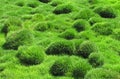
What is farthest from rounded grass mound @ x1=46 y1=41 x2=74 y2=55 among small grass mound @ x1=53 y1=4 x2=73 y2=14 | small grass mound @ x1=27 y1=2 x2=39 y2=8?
small grass mound @ x1=27 y1=2 x2=39 y2=8

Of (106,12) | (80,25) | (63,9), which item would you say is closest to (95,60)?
(80,25)

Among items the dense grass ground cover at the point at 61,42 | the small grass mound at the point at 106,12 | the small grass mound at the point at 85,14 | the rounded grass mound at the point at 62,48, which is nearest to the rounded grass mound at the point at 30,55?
the dense grass ground cover at the point at 61,42

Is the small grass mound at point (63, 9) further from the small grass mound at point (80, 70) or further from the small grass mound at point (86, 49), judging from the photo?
the small grass mound at point (80, 70)

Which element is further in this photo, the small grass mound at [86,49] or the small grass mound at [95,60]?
the small grass mound at [86,49]

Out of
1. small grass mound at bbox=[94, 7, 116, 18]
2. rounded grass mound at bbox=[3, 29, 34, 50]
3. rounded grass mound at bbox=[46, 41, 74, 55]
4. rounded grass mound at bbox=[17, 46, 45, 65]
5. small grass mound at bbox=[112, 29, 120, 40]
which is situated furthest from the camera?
small grass mound at bbox=[94, 7, 116, 18]

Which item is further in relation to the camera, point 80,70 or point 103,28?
point 103,28

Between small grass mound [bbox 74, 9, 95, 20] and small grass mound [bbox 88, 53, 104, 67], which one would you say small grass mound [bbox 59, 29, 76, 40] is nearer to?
small grass mound [bbox 74, 9, 95, 20]

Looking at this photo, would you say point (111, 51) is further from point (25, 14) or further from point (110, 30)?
point (25, 14)

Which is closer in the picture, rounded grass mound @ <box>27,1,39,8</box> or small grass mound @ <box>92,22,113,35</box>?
small grass mound @ <box>92,22,113,35</box>

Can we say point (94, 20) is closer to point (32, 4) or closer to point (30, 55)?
point (32, 4)
